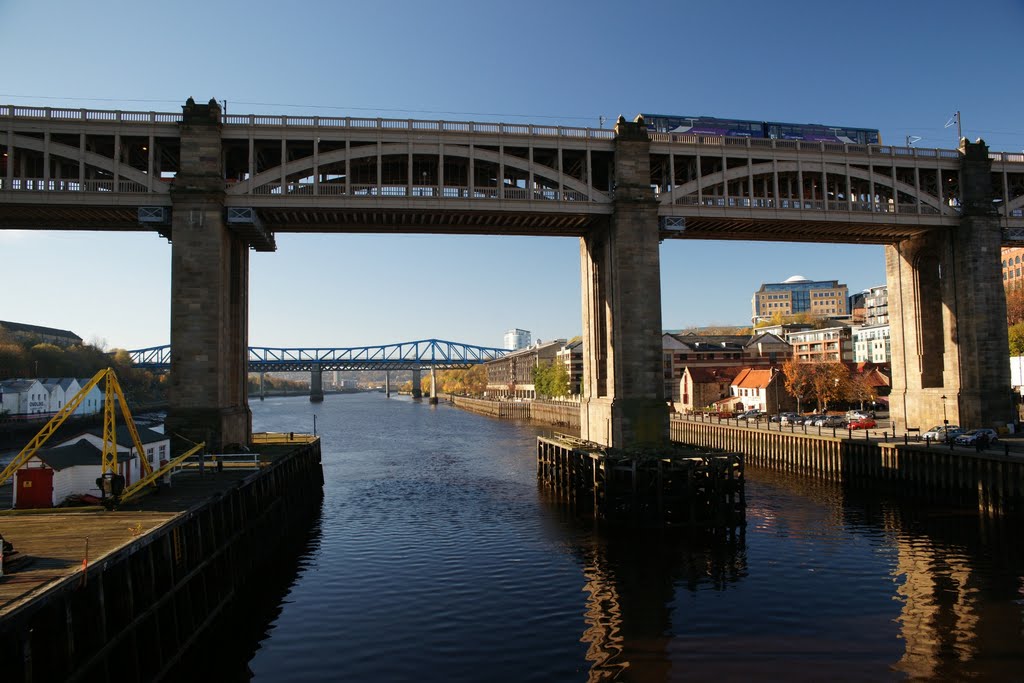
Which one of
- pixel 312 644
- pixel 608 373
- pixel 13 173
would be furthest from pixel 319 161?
pixel 312 644

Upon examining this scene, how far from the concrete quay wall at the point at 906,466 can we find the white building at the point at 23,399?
90.0 metres

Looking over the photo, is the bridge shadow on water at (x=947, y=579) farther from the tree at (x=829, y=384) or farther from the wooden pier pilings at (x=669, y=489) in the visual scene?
the tree at (x=829, y=384)

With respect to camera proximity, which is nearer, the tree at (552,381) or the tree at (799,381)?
the tree at (799,381)

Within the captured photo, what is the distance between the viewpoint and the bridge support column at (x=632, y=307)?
4381cm

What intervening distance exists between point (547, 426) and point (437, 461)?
55.6m

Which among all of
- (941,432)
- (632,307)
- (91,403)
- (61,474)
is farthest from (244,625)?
(91,403)

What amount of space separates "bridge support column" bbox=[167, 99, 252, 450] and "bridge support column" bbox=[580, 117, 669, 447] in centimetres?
2501

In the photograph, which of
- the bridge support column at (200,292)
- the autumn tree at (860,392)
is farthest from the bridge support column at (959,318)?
the bridge support column at (200,292)

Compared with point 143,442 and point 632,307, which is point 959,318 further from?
point 143,442

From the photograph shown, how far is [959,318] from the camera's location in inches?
2039

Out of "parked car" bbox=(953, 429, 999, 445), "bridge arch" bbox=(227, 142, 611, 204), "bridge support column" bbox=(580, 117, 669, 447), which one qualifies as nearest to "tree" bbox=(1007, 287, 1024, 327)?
"parked car" bbox=(953, 429, 999, 445)

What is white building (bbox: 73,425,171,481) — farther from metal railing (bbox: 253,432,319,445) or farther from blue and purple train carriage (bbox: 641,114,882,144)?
blue and purple train carriage (bbox: 641,114,882,144)

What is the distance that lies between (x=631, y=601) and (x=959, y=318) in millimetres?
42882

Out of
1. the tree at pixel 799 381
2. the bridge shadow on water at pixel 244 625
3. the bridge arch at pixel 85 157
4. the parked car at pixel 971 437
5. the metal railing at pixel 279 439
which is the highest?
the bridge arch at pixel 85 157
